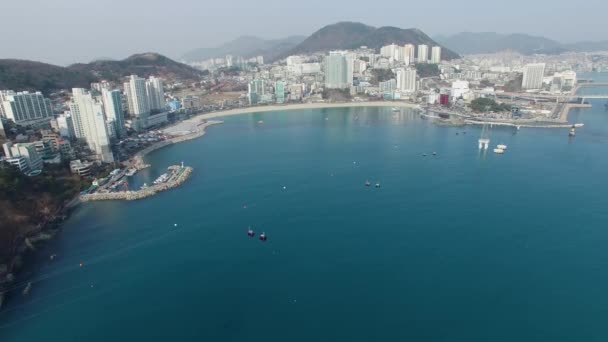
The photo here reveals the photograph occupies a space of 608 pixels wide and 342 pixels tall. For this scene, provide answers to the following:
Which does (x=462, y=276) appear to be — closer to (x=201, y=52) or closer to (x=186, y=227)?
(x=186, y=227)

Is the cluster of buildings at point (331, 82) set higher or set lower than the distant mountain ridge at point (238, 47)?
lower

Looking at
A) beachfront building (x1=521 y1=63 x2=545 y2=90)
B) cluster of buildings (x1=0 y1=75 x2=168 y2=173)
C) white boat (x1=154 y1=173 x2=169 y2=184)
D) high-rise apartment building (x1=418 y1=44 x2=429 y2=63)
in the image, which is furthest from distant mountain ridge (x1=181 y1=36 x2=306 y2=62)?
white boat (x1=154 y1=173 x2=169 y2=184)

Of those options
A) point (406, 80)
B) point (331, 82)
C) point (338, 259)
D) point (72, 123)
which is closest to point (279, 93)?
point (331, 82)

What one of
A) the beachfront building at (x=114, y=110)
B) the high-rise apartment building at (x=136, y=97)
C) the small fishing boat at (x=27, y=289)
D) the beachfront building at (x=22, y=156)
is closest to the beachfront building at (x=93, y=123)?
the beachfront building at (x=114, y=110)

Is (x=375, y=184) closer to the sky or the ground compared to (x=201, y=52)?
closer to the ground

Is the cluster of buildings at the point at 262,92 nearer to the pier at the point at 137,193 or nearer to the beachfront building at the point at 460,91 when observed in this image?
the beachfront building at the point at 460,91

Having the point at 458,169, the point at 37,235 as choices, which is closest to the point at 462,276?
the point at 458,169

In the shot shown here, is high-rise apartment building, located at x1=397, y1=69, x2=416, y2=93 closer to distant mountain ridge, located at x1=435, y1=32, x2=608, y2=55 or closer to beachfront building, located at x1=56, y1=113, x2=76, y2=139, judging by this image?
beachfront building, located at x1=56, y1=113, x2=76, y2=139
